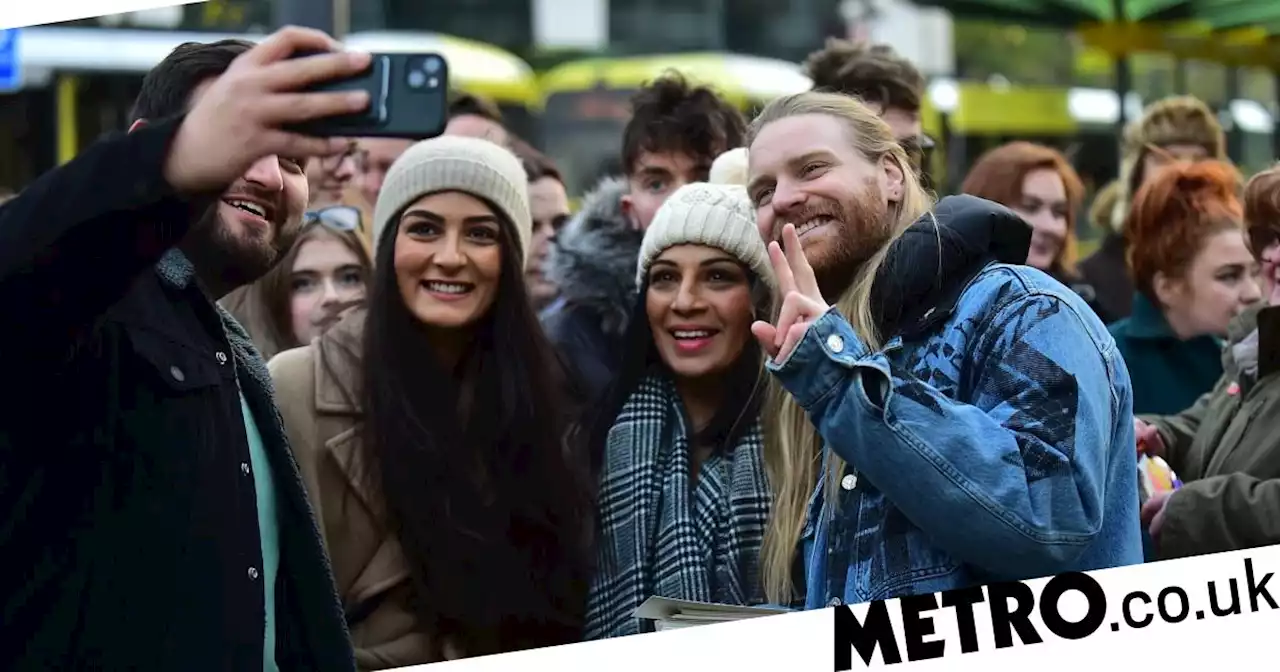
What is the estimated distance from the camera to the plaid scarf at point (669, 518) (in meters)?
2.32

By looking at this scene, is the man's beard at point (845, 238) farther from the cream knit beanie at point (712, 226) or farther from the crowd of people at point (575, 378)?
the cream knit beanie at point (712, 226)

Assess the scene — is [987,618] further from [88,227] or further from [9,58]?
[9,58]

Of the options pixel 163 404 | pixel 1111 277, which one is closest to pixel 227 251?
pixel 163 404

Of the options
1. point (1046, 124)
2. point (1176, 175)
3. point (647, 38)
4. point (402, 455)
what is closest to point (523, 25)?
point (647, 38)

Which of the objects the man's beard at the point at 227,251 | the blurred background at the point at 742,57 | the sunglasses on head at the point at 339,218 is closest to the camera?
the man's beard at the point at 227,251

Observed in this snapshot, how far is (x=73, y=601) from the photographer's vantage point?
1822mm

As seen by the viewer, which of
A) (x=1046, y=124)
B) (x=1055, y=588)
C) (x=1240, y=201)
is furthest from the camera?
(x=1046, y=124)

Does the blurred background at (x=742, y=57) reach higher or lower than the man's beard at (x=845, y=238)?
higher

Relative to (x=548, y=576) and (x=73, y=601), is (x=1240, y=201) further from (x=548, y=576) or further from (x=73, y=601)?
(x=73, y=601)

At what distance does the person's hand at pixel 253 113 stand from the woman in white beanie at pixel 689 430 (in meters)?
0.88

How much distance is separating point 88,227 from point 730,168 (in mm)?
1350

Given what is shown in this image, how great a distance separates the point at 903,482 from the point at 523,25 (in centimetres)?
850

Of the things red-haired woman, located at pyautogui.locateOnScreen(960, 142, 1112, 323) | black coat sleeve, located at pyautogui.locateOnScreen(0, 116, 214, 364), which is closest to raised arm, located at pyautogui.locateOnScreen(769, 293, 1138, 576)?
black coat sleeve, located at pyautogui.locateOnScreen(0, 116, 214, 364)

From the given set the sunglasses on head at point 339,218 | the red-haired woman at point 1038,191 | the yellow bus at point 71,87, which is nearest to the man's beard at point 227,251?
the yellow bus at point 71,87
